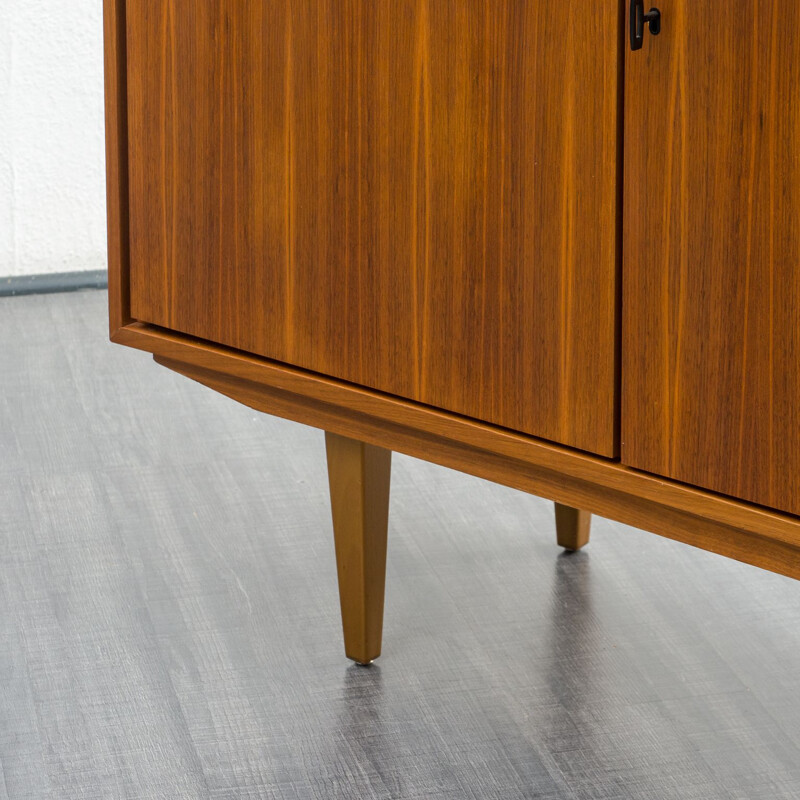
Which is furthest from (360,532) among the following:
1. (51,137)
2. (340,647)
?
→ (51,137)

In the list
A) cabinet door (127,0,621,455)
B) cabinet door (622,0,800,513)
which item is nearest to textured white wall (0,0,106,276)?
cabinet door (127,0,621,455)

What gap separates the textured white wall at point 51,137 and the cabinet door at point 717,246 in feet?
7.10

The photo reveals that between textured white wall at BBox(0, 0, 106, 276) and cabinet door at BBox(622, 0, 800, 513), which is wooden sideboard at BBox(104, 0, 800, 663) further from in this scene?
textured white wall at BBox(0, 0, 106, 276)

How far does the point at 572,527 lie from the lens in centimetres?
170

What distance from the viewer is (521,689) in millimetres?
1412

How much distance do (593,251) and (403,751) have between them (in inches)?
22.4

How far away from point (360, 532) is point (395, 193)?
42 centimetres

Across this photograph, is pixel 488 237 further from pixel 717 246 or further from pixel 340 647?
pixel 340 647

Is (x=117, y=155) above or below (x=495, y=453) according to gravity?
above

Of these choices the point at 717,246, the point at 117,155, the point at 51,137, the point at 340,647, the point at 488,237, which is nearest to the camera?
the point at 717,246

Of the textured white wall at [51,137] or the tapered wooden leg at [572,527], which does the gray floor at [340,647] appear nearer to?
the tapered wooden leg at [572,527]

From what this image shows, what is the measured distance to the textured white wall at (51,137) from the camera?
9.42ft

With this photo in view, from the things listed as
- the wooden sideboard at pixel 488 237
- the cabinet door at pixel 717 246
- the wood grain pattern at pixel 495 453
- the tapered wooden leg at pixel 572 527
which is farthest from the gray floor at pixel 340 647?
the cabinet door at pixel 717 246

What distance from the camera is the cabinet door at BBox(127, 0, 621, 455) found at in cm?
99
